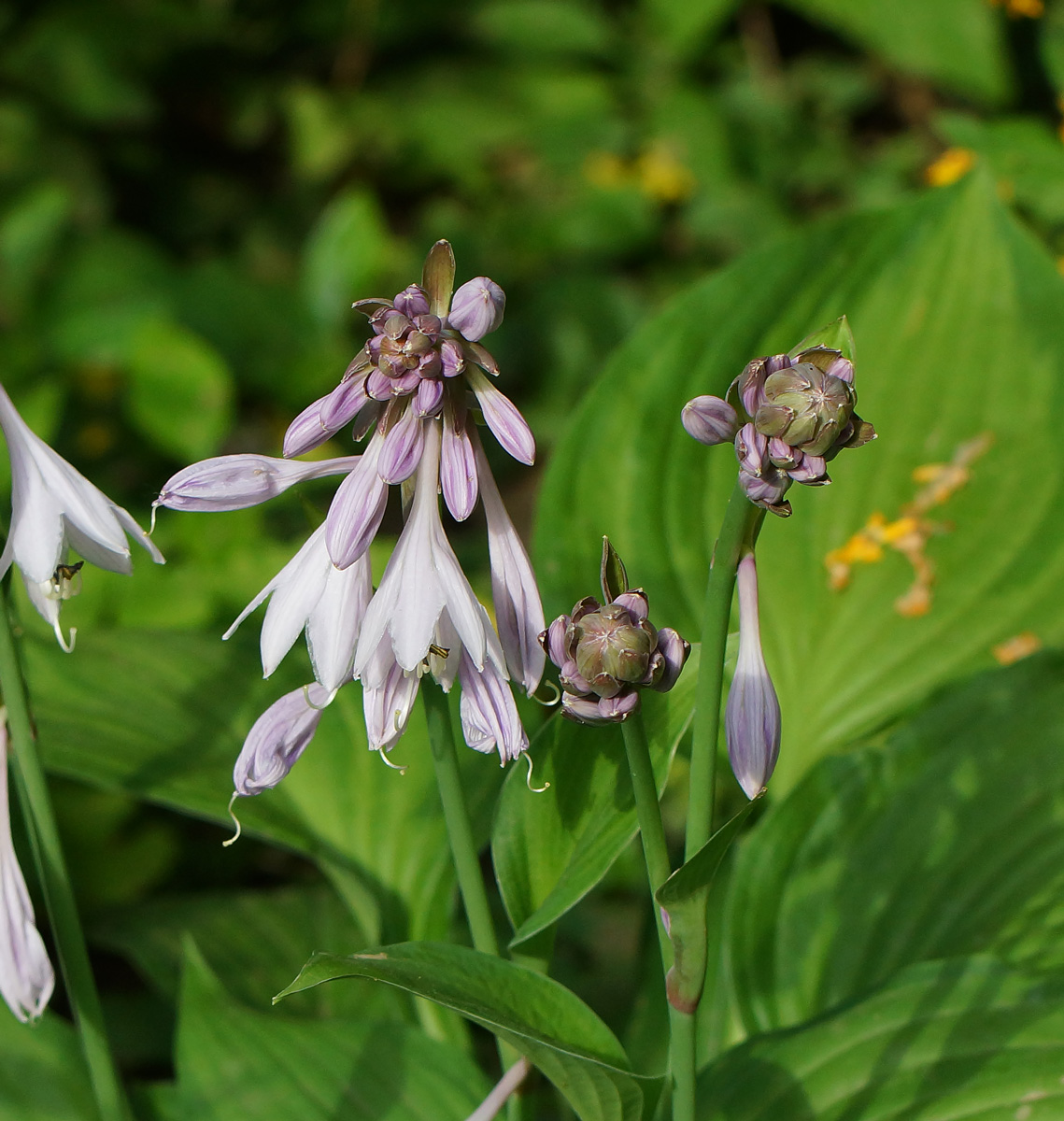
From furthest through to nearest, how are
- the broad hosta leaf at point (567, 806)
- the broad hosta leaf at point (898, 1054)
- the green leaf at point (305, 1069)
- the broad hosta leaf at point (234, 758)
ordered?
the broad hosta leaf at point (234, 758)
the green leaf at point (305, 1069)
the broad hosta leaf at point (898, 1054)
the broad hosta leaf at point (567, 806)

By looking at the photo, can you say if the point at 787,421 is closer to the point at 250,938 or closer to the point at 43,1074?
the point at 43,1074

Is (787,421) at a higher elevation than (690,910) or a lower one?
higher

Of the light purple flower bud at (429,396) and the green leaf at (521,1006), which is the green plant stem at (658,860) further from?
the light purple flower bud at (429,396)

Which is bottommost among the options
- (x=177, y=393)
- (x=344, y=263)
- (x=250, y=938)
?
(x=250, y=938)

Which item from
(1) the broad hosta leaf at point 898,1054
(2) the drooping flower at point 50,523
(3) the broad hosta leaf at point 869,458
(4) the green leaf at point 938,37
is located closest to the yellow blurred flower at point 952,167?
(3) the broad hosta leaf at point 869,458

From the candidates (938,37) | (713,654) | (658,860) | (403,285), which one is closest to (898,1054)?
(658,860)

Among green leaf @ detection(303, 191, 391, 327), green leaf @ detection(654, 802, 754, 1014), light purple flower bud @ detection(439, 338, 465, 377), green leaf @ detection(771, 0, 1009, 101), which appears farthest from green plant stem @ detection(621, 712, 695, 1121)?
green leaf @ detection(771, 0, 1009, 101)

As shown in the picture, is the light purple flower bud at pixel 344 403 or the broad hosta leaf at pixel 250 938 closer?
the light purple flower bud at pixel 344 403
